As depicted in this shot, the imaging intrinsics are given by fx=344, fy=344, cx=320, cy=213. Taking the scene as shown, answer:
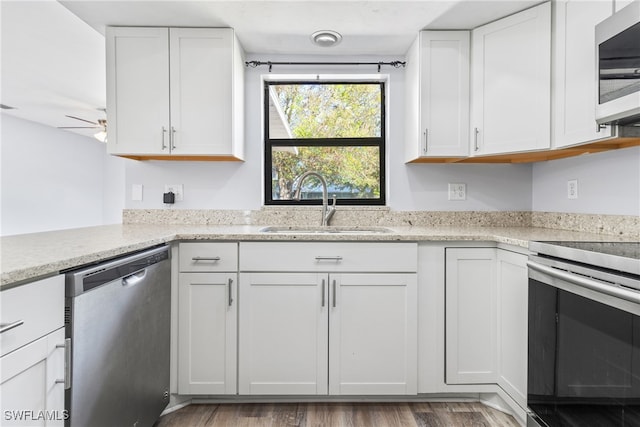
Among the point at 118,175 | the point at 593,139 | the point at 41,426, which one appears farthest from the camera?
the point at 118,175

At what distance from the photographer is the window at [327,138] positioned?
99.8 inches

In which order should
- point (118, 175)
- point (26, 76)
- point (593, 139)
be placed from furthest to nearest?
point (118, 175) < point (26, 76) < point (593, 139)

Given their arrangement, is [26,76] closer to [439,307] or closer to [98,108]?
[98,108]

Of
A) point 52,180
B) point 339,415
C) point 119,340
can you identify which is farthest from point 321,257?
point 52,180

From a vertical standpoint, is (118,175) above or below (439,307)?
above

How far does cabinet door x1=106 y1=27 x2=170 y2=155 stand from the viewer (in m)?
2.06

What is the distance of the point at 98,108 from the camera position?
4.42 m

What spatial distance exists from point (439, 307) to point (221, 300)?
113cm

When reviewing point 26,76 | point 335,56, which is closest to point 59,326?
point 335,56

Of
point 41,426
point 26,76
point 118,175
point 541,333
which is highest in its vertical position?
point 26,76

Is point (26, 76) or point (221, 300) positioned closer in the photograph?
point (221, 300)

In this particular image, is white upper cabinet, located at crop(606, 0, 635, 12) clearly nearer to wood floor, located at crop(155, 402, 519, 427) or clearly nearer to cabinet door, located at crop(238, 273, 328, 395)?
cabinet door, located at crop(238, 273, 328, 395)

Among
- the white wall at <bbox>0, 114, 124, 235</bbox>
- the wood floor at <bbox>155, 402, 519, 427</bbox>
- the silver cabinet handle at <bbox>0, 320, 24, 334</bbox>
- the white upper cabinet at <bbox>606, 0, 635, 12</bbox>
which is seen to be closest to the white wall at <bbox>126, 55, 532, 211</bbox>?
the white upper cabinet at <bbox>606, 0, 635, 12</bbox>

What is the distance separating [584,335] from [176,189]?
2338 millimetres
